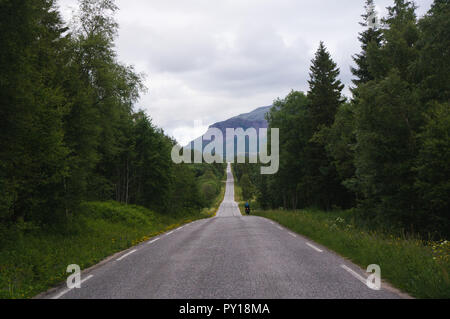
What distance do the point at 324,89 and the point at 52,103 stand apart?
27332 millimetres

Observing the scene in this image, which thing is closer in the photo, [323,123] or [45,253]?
[45,253]

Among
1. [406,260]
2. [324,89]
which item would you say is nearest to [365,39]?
[324,89]

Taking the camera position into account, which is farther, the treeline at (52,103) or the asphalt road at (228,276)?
the treeline at (52,103)

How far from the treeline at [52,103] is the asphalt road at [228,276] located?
3670 mm

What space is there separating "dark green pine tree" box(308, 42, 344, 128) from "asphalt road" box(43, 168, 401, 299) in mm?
24672

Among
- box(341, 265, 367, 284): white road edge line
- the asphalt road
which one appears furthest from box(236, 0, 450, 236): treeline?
box(341, 265, 367, 284): white road edge line

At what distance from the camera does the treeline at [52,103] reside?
27.2ft

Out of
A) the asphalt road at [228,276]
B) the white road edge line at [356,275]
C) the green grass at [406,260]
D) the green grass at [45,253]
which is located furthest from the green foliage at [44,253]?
the green grass at [406,260]

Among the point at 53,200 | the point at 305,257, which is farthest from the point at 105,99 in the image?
the point at 305,257

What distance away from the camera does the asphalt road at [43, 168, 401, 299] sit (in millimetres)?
5191

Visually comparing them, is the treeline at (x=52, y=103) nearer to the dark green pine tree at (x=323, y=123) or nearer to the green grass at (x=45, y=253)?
the green grass at (x=45, y=253)

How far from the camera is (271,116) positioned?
41.5 metres

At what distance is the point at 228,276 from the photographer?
6.22 metres

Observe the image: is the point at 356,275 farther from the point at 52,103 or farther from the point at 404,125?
the point at 404,125
